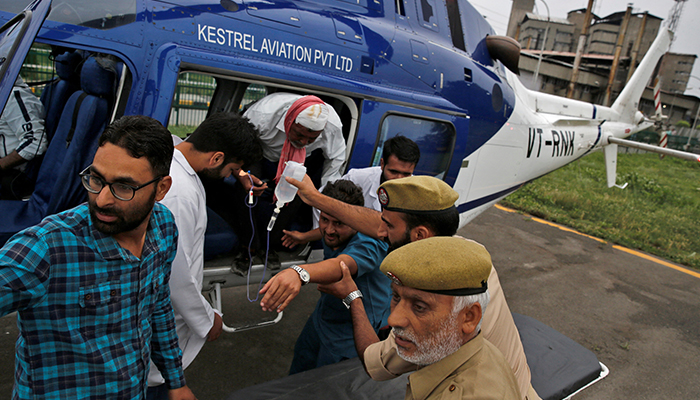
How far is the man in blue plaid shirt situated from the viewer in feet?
3.81

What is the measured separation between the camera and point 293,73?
9.50ft

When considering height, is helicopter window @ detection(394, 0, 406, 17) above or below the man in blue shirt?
above

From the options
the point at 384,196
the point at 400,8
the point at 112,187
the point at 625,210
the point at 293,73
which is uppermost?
the point at 400,8

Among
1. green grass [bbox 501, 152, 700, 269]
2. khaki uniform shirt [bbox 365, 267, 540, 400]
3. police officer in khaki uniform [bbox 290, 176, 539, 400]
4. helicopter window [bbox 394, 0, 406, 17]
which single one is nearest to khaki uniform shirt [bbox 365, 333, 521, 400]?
khaki uniform shirt [bbox 365, 267, 540, 400]

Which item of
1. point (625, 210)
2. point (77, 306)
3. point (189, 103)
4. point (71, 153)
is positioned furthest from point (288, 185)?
point (625, 210)

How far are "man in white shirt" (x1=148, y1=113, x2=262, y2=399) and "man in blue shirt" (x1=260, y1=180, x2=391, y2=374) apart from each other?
0.41 m

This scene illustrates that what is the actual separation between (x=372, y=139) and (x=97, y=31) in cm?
198

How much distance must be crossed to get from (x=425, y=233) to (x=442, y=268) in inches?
28.1

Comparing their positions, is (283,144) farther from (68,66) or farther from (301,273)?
(68,66)

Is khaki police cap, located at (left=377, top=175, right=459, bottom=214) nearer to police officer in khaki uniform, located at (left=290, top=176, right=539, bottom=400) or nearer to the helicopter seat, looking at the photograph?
police officer in khaki uniform, located at (left=290, top=176, right=539, bottom=400)

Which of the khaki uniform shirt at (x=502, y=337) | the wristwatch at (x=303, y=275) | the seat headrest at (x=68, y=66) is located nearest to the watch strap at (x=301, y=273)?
the wristwatch at (x=303, y=275)

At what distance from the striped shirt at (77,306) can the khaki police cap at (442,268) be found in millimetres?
849

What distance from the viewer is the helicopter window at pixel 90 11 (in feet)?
7.27

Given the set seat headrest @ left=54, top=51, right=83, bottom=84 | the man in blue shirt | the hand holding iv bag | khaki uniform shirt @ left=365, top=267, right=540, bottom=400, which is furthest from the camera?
seat headrest @ left=54, top=51, right=83, bottom=84
